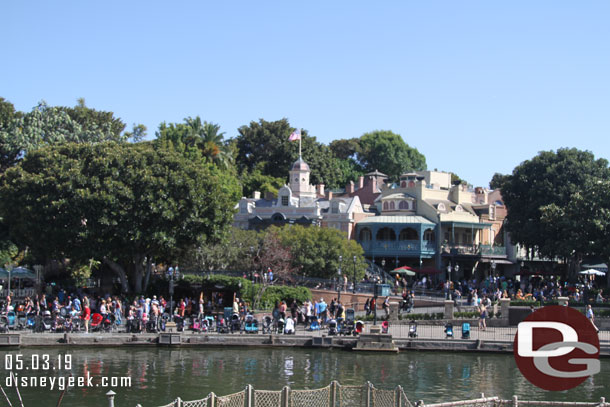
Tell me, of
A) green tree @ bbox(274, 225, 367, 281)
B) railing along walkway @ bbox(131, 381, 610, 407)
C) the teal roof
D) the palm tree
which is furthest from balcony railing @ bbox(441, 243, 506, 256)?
railing along walkway @ bbox(131, 381, 610, 407)

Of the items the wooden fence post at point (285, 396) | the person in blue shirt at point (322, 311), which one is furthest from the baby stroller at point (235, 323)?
the wooden fence post at point (285, 396)

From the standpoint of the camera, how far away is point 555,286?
52281 mm

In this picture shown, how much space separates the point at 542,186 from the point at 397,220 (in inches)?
463

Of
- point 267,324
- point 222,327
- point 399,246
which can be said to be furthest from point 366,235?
point 222,327

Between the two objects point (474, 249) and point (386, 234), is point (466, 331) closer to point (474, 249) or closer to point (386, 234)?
point (474, 249)

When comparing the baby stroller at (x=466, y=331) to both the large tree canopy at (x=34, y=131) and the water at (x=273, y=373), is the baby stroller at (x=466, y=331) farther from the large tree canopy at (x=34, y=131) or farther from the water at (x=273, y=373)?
the large tree canopy at (x=34, y=131)

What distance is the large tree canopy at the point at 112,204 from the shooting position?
42.2 meters

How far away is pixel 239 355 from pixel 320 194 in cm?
4518

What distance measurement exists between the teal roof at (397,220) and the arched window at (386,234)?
1.48m

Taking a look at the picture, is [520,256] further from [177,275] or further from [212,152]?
[177,275]

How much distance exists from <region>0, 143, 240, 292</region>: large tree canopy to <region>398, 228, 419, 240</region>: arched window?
23.6 meters

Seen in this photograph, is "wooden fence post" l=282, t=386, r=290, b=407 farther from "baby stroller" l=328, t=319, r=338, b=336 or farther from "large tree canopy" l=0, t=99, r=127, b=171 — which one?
"large tree canopy" l=0, t=99, r=127, b=171

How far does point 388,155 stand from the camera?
10219 centimetres

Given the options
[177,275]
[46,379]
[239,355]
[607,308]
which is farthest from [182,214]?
[607,308]
